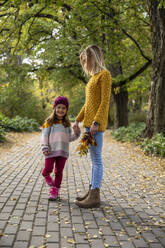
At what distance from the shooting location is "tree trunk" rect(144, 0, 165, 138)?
870 centimetres

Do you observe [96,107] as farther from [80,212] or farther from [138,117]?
[138,117]

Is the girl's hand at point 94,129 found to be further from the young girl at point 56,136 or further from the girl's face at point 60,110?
the girl's face at point 60,110

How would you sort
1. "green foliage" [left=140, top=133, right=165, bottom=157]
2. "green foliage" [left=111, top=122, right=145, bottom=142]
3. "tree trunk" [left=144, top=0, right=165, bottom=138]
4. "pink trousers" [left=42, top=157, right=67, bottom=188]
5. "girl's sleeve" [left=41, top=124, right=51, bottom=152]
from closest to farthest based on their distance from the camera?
"girl's sleeve" [left=41, top=124, right=51, bottom=152] < "pink trousers" [left=42, top=157, right=67, bottom=188] < "green foliage" [left=140, top=133, right=165, bottom=157] < "tree trunk" [left=144, top=0, right=165, bottom=138] < "green foliage" [left=111, top=122, right=145, bottom=142]

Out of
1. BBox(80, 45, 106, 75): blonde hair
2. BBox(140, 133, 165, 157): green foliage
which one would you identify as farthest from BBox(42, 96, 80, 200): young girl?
BBox(140, 133, 165, 157): green foliage

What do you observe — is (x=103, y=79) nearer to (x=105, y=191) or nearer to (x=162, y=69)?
(x=105, y=191)

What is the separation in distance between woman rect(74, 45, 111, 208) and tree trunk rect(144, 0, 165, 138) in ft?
18.8

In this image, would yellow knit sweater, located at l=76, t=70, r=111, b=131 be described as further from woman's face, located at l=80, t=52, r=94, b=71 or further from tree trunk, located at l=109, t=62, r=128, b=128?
tree trunk, located at l=109, t=62, r=128, b=128

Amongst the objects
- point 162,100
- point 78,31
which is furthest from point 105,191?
point 78,31

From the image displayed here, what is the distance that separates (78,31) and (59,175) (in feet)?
22.8

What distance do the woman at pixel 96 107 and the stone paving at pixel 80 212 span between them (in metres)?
0.30

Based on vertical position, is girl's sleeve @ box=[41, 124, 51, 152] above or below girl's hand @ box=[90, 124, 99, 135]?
below

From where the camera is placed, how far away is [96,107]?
3.67m

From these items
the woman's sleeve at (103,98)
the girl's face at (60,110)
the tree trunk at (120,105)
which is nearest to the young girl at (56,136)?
the girl's face at (60,110)

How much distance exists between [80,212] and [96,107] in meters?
1.46
